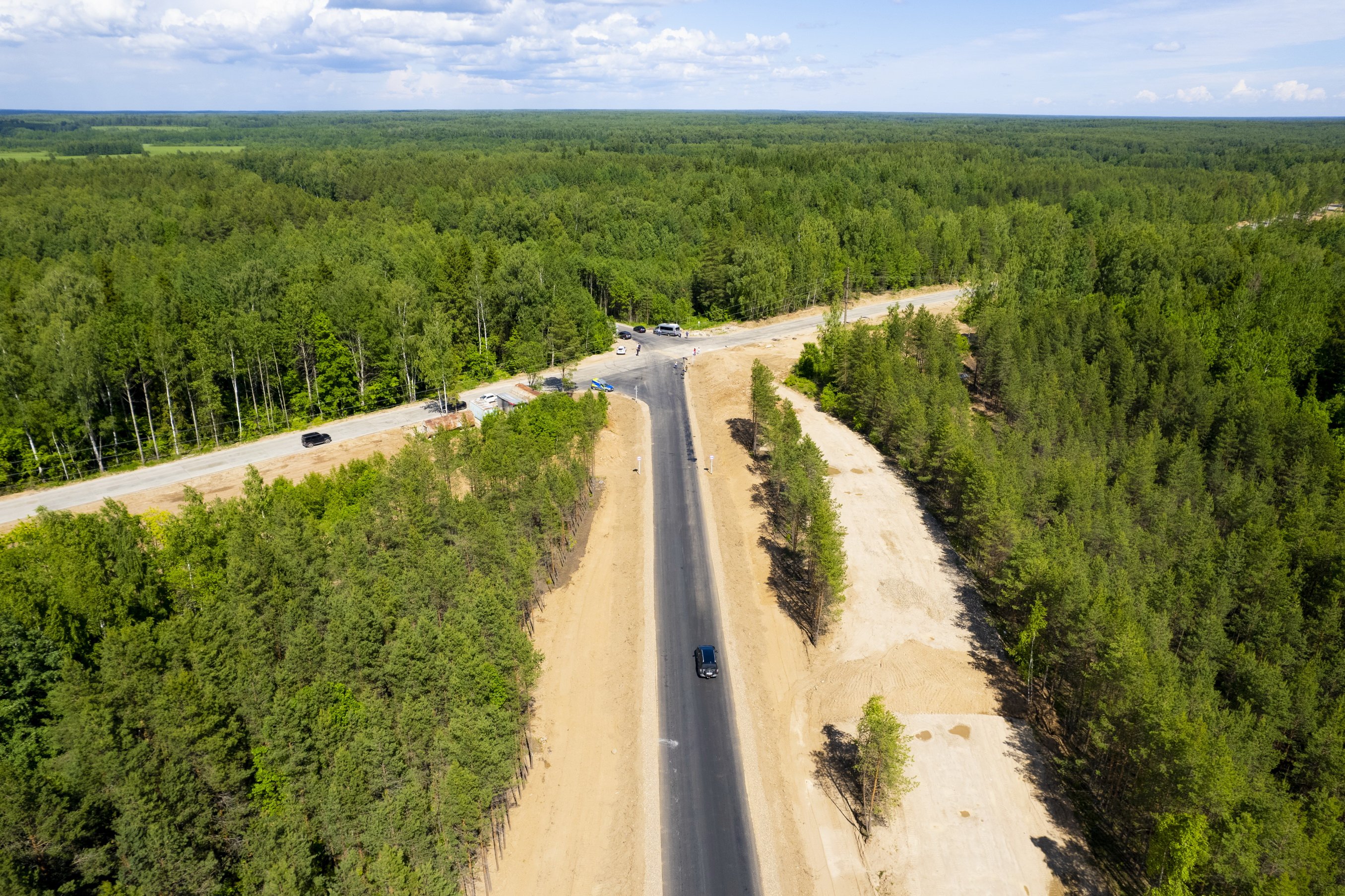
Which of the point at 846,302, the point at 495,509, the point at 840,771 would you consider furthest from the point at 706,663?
the point at 846,302

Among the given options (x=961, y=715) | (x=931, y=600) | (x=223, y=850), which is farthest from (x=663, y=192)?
(x=223, y=850)

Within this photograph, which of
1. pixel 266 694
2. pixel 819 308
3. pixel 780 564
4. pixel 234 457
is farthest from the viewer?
pixel 819 308

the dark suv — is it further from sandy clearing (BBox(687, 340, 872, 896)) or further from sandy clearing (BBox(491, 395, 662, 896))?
sandy clearing (BBox(491, 395, 662, 896))

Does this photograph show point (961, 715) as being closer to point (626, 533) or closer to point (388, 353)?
point (626, 533)

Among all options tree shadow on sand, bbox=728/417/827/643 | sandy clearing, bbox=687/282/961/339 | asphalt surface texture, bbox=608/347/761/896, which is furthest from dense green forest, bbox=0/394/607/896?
sandy clearing, bbox=687/282/961/339

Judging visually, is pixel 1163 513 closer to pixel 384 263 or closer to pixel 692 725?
pixel 692 725
